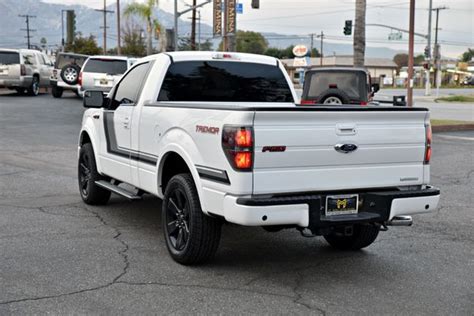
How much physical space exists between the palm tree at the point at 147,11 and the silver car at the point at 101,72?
26.4 m

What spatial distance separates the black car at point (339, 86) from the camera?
16.1 meters

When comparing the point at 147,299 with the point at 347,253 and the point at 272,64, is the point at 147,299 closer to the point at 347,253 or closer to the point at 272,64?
the point at 347,253

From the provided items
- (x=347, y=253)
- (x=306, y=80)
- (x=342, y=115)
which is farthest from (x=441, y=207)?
(x=306, y=80)

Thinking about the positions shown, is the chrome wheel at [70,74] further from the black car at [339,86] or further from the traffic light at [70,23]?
the traffic light at [70,23]

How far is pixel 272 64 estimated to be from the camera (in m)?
7.67

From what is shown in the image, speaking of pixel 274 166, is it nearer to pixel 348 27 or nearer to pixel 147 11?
pixel 348 27

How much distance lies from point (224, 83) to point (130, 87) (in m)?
1.11

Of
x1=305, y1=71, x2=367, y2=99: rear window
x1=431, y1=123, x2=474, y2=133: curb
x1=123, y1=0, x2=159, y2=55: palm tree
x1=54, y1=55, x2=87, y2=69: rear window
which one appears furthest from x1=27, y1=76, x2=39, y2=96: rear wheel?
x1=123, y1=0, x2=159, y2=55: palm tree

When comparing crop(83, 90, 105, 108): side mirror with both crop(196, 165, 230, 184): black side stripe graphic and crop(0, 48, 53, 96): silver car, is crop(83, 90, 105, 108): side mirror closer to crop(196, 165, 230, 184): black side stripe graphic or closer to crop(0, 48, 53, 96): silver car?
crop(196, 165, 230, 184): black side stripe graphic

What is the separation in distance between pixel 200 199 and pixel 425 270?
2.12 m

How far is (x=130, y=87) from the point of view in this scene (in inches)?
300

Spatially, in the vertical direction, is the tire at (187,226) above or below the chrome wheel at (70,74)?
below

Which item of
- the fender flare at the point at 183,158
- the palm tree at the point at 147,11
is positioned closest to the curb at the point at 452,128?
the fender flare at the point at 183,158

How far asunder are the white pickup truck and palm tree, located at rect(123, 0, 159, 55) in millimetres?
44150
